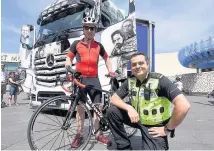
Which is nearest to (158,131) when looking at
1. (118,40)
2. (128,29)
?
(118,40)

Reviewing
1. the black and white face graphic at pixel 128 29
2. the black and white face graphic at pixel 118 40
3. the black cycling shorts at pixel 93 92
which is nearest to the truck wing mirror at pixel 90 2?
the black and white face graphic at pixel 128 29

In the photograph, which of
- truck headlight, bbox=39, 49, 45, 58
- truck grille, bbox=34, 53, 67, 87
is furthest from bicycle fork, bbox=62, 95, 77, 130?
Answer: truck headlight, bbox=39, 49, 45, 58

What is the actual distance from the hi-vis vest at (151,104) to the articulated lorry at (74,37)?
6.70 ft

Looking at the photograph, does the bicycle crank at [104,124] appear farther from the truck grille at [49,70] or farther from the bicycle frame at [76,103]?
the truck grille at [49,70]

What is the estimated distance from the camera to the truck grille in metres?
5.49

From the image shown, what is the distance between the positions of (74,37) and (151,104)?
10.6 feet

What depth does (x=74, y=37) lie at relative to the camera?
17.8 feet

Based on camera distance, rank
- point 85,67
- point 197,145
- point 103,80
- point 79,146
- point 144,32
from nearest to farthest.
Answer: point 79,146, point 85,67, point 197,145, point 103,80, point 144,32

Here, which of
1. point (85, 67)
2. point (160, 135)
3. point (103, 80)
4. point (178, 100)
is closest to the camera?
point (178, 100)

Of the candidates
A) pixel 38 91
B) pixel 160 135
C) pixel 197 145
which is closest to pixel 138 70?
pixel 160 135

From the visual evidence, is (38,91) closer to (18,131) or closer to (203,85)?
(18,131)

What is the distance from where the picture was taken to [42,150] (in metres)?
3.21

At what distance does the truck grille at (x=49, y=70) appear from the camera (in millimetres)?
5492

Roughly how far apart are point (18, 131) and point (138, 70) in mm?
3148
